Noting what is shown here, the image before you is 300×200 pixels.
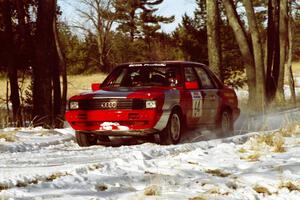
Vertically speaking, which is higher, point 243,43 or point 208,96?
point 243,43

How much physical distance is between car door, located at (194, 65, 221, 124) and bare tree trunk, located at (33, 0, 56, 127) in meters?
4.60

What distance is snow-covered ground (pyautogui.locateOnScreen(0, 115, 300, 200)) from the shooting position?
17.0 feet

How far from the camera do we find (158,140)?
9516 millimetres

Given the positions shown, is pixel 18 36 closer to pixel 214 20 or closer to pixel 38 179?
pixel 214 20

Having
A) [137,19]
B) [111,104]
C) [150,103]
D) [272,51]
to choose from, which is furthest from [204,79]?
[137,19]

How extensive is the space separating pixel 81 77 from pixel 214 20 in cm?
3616

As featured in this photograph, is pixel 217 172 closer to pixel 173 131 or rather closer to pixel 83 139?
pixel 173 131

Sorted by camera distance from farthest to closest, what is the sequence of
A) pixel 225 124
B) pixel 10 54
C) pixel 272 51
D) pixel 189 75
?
pixel 272 51 < pixel 10 54 < pixel 225 124 < pixel 189 75

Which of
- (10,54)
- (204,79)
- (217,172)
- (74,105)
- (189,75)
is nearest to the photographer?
(217,172)

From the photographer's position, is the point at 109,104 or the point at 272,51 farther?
the point at 272,51

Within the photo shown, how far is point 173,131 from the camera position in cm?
962

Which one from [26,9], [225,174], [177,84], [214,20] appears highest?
[26,9]

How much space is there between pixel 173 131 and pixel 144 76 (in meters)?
1.28

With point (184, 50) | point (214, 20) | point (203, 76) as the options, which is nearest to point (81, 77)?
point (184, 50)
